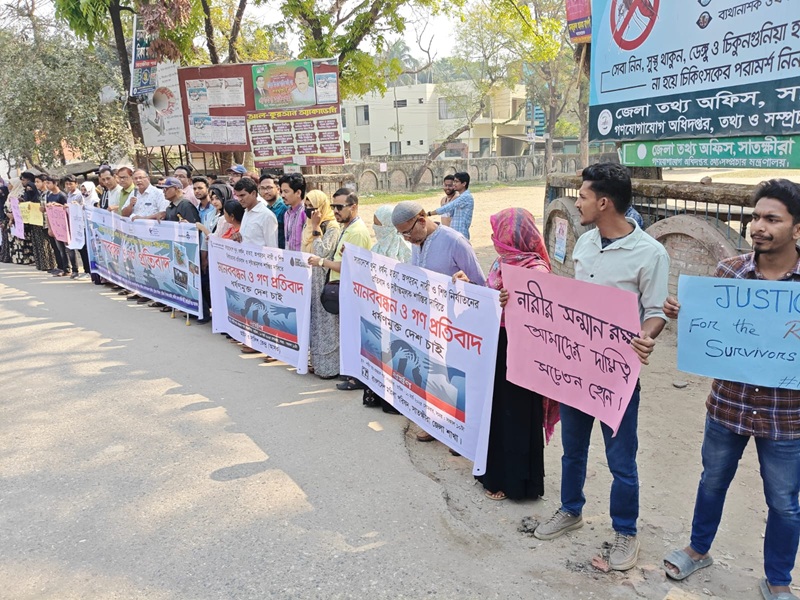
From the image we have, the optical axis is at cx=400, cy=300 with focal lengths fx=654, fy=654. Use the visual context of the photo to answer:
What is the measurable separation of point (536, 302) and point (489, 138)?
58.3 m

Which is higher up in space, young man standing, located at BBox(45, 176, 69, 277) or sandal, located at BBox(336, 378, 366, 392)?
young man standing, located at BBox(45, 176, 69, 277)

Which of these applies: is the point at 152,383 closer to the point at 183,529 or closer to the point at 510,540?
the point at 183,529

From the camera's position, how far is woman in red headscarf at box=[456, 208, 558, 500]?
3.51m

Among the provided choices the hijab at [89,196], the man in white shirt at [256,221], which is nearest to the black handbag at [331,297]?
the man in white shirt at [256,221]

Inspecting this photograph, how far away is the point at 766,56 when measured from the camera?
5824mm

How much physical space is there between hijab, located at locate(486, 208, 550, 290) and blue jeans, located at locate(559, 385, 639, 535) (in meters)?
0.79

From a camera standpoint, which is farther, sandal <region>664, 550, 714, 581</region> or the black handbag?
the black handbag

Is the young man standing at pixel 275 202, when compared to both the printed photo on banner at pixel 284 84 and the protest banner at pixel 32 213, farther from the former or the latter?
the protest banner at pixel 32 213

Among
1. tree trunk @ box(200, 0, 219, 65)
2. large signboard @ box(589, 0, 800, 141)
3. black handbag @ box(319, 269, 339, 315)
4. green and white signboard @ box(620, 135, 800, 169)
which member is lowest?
black handbag @ box(319, 269, 339, 315)

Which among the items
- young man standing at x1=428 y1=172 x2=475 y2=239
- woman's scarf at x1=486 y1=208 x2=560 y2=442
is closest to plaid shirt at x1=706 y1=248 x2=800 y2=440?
woman's scarf at x1=486 y1=208 x2=560 y2=442

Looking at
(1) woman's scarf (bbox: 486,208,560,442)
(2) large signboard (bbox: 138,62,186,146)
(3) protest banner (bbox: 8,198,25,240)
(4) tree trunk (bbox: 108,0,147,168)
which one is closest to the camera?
(1) woman's scarf (bbox: 486,208,560,442)

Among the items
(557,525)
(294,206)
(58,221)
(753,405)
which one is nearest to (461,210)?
(294,206)

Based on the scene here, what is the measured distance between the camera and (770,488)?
2732 mm

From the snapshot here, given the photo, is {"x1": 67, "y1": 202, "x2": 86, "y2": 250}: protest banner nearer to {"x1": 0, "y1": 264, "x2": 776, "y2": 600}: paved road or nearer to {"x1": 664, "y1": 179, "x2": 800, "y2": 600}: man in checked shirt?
{"x1": 0, "y1": 264, "x2": 776, "y2": 600}: paved road
